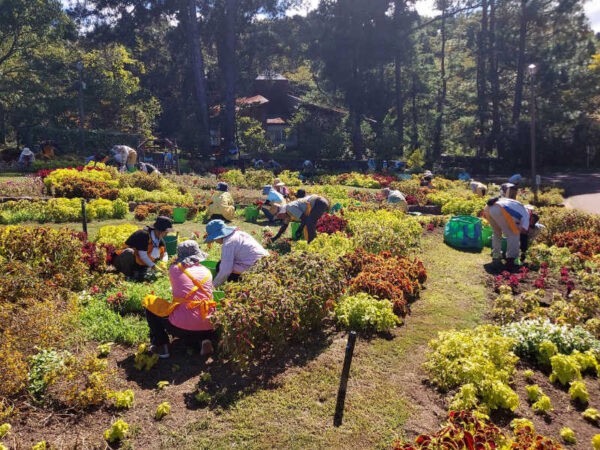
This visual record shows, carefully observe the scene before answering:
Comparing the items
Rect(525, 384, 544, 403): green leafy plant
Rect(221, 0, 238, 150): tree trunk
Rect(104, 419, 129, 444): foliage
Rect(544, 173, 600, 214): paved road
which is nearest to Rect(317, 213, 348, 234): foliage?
Rect(525, 384, 544, 403): green leafy plant

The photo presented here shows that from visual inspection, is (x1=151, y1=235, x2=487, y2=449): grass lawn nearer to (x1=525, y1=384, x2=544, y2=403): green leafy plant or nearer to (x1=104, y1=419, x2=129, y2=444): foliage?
(x1=104, y1=419, x2=129, y2=444): foliage

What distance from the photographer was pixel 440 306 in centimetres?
712

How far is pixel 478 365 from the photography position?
468 cm

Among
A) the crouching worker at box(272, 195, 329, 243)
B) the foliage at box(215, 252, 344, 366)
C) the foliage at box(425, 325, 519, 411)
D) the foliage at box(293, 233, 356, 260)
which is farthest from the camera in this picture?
the crouching worker at box(272, 195, 329, 243)

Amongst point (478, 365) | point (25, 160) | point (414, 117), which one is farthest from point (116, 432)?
point (414, 117)

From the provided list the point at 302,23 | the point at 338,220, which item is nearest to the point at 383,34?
the point at 302,23

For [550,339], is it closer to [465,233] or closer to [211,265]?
[211,265]

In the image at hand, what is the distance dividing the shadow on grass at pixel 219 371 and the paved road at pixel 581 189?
1454cm

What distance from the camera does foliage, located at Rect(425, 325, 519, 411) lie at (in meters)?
4.41

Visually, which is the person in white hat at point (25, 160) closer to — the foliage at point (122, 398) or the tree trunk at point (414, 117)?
the foliage at point (122, 398)

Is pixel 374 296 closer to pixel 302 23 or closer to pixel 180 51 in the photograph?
pixel 302 23

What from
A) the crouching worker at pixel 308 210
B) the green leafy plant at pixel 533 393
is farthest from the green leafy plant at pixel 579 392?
the crouching worker at pixel 308 210

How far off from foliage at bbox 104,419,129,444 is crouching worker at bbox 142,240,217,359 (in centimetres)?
142

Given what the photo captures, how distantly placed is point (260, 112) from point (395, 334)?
3745cm
